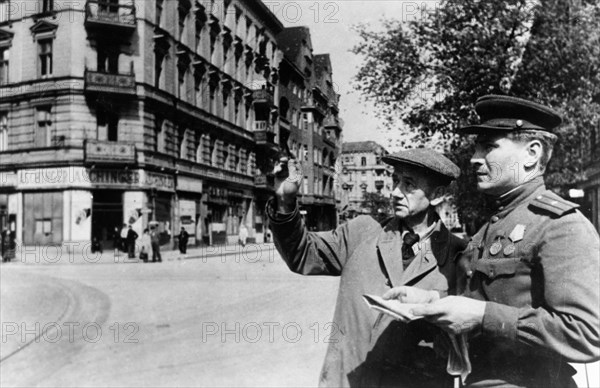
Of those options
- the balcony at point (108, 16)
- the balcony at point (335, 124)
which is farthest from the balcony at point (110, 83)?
the balcony at point (335, 124)

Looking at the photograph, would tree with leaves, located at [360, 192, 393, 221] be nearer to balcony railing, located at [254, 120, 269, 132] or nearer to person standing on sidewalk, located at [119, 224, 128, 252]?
person standing on sidewalk, located at [119, 224, 128, 252]

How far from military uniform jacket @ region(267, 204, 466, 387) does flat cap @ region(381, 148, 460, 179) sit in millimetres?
268

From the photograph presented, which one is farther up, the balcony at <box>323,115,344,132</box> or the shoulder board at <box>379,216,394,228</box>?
the balcony at <box>323,115,344,132</box>

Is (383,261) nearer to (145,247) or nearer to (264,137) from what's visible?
(145,247)

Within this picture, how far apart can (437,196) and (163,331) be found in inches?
232

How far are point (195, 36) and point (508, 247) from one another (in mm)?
27731

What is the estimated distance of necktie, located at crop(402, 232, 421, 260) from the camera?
98.5 inches

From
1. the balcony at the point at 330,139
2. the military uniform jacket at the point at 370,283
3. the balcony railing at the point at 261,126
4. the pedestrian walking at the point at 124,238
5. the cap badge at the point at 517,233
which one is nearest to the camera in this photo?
the cap badge at the point at 517,233

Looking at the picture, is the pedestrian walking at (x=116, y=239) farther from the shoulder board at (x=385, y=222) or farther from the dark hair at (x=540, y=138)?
the dark hair at (x=540, y=138)

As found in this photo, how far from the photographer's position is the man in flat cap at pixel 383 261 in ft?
7.47

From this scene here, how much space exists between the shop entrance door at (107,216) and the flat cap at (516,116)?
2222 cm

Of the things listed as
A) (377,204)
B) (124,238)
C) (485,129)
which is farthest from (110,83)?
(485,129)

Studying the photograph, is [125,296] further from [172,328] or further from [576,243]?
[576,243]

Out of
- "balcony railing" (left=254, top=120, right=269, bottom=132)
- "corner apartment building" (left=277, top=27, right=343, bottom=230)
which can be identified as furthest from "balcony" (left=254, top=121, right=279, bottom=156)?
"corner apartment building" (left=277, top=27, right=343, bottom=230)
